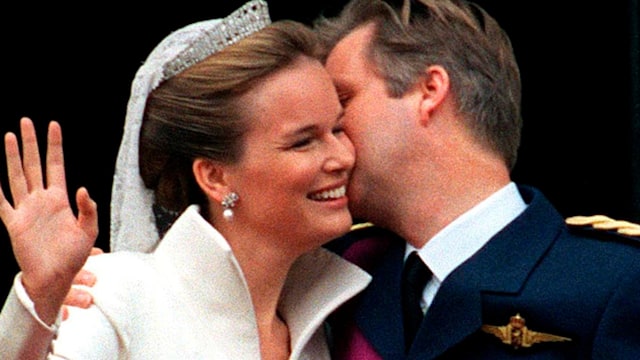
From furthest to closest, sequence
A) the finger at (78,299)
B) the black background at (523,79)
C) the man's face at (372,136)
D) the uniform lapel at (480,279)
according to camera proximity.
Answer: the black background at (523,79)
the man's face at (372,136)
the uniform lapel at (480,279)
the finger at (78,299)

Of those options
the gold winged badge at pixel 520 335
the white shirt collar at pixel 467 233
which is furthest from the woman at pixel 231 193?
the gold winged badge at pixel 520 335

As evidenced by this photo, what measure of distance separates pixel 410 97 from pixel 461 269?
1.02 ft

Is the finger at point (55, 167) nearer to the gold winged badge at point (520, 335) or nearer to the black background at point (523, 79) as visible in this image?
the gold winged badge at point (520, 335)

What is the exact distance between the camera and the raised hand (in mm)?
2529

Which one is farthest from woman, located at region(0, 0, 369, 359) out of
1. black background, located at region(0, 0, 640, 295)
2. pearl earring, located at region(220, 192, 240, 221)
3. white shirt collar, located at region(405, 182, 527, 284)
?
black background, located at region(0, 0, 640, 295)

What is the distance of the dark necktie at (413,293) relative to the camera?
2.92 meters

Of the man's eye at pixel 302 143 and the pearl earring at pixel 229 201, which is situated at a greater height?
the man's eye at pixel 302 143

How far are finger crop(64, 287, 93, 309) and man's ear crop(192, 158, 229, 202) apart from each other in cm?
27

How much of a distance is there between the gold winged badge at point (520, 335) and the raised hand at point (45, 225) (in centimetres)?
64

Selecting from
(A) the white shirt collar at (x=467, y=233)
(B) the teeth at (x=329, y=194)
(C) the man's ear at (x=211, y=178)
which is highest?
(C) the man's ear at (x=211, y=178)

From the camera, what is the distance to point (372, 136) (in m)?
3.02

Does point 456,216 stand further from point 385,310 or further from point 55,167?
point 55,167

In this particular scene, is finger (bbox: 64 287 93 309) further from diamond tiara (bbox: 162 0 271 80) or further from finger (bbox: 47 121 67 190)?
diamond tiara (bbox: 162 0 271 80)

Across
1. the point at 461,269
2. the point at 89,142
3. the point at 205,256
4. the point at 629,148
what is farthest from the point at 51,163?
the point at 629,148
